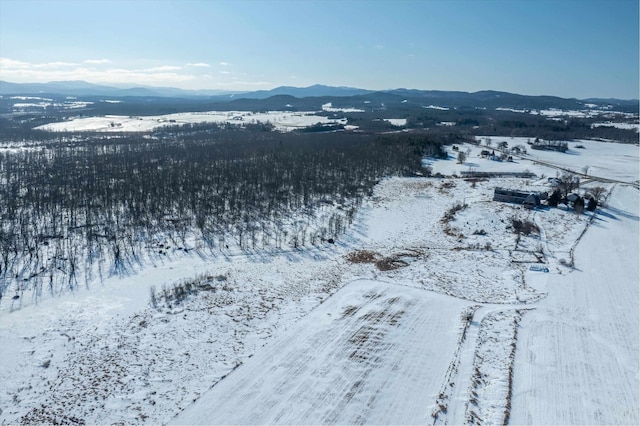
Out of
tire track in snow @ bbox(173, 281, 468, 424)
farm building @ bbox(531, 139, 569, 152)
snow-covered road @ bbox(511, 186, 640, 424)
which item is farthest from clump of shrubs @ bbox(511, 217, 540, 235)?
farm building @ bbox(531, 139, 569, 152)

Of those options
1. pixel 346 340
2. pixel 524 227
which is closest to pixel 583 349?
pixel 346 340

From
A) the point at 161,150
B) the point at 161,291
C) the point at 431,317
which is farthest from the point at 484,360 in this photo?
the point at 161,150

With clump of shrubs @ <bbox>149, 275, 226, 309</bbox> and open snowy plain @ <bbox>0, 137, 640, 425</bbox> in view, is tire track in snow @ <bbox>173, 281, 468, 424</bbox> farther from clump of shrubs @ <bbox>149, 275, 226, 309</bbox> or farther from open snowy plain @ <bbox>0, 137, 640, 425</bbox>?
clump of shrubs @ <bbox>149, 275, 226, 309</bbox>

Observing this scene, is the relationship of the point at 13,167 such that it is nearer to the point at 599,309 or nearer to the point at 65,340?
the point at 65,340

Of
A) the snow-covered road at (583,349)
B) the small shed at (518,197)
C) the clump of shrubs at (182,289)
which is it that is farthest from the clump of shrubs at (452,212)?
the clump of shrubs at (182,289)

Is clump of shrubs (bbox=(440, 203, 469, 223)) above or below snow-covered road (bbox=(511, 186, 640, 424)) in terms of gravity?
above

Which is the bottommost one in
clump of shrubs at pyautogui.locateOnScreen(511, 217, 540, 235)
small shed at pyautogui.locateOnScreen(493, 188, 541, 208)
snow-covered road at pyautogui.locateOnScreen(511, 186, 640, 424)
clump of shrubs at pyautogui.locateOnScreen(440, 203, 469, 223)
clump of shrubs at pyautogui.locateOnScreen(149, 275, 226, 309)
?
snow-covered road at pyautogui.locateOnScreen(511, 186, 640, 424)

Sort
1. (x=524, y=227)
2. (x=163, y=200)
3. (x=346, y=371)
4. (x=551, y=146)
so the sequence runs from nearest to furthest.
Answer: (x=346, y=371), (x=524, y=227), (x=163, y=200), (x=551, y=146)

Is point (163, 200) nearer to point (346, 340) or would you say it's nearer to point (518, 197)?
point (346, 340)
